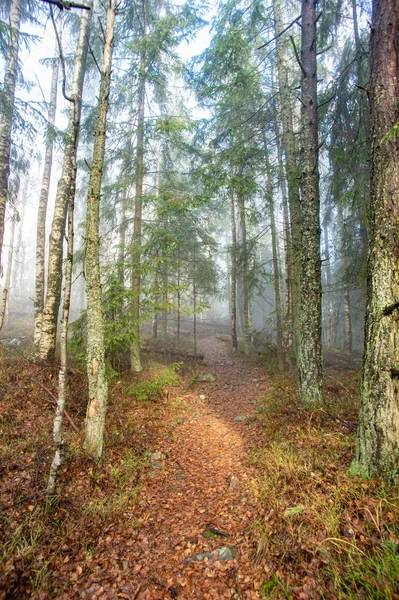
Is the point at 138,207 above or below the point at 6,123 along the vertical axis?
below

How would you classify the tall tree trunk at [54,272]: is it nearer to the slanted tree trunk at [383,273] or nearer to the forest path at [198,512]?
the forest path at [198,512]

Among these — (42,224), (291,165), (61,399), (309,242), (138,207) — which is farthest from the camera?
(42,224)

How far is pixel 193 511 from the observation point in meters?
Answer: 4.29

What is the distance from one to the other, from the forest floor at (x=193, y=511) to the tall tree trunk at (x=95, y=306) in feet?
1.67

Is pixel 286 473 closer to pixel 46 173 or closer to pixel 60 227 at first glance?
pixel 60 227

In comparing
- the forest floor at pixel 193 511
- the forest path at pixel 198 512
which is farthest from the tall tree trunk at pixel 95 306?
the forest path at pixel 198 512

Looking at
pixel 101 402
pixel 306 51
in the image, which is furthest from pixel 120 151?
pixel 101 402

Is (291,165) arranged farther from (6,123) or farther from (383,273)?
(6,123)

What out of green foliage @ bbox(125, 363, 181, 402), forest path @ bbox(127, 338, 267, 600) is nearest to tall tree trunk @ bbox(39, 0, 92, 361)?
green foliage @ bbox(125, 363, 181, 402)

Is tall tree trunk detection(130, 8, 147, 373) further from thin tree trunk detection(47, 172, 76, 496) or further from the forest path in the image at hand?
thin tree trunk detection(47, 172, 76, 496)

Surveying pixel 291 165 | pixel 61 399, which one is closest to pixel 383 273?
pixel 61 399

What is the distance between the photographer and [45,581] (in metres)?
2.94

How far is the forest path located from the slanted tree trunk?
202cm

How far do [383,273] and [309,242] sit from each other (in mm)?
2808
